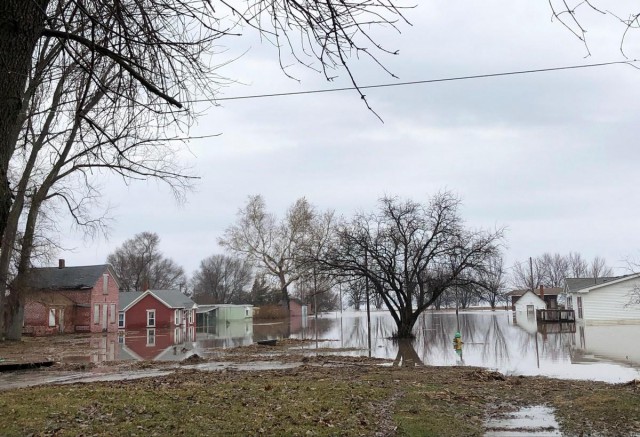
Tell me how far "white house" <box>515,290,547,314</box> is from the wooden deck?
582 inches

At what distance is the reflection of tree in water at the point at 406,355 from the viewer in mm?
19552

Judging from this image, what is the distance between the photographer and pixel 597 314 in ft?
149

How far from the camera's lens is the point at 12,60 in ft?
9.63

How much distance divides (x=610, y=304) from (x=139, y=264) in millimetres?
74577

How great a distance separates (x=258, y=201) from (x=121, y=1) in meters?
73.8

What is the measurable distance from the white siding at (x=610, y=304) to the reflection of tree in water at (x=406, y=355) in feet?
73.5

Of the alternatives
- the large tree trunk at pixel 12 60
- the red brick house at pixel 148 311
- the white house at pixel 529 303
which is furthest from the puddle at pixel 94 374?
the white house at pixel 529 303

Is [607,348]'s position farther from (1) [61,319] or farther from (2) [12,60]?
(1) [61,319]

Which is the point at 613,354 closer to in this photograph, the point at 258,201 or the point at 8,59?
the point at 8,59

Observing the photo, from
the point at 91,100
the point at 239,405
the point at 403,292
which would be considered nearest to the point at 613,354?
the point at 403,292

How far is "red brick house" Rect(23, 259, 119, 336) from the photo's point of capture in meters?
47.8

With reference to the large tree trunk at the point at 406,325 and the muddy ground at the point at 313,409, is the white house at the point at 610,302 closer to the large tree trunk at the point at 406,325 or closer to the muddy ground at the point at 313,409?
the large tree trunk at the point at 406,325

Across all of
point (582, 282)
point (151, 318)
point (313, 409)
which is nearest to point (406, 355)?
point (313, 409)

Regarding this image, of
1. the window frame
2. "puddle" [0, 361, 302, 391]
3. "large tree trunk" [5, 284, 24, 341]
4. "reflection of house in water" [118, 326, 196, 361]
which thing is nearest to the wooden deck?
"reflection of house in water" [118, 326, 196, 361]
